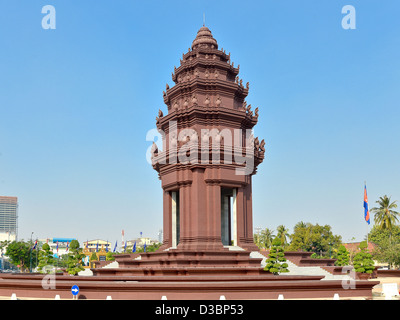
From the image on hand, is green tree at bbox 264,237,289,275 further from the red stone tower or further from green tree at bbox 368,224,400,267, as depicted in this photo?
green tree at bbox 368,224,400,267

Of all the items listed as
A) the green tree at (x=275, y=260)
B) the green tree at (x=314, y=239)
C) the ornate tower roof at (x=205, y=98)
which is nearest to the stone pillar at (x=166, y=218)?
the ornate tower roof at (x=205, y=98)

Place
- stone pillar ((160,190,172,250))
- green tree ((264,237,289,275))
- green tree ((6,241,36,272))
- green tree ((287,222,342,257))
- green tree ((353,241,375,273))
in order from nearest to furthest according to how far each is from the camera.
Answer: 1. green tree ((264,237,289,275))
2. green tree ((353,241,375,273))
3. stone pillar ((160,190,172,250))
4. green tree ((287,222,342,257))
5. green tree ((6,241,36,272))

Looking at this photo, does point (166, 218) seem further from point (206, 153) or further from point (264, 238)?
point (264, 238)

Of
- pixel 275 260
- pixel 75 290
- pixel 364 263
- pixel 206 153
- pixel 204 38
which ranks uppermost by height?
pixel 204 38

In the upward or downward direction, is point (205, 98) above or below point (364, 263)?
above

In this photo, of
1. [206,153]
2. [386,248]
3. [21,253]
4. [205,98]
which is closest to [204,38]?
[205,98]

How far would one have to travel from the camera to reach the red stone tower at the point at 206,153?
1382 inches

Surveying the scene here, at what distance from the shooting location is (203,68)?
127 ft

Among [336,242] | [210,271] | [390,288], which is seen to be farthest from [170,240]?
[336,242]

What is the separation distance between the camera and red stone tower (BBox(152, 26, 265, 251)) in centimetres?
3509

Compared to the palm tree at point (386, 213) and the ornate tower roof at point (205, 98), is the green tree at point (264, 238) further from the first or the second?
the ornate tower roof at point (205, 98)

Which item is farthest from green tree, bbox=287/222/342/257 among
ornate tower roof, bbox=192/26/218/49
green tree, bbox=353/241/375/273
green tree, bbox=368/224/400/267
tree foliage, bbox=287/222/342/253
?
ornate tower roof, bbox=192/26/218/49

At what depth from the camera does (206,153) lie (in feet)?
115
